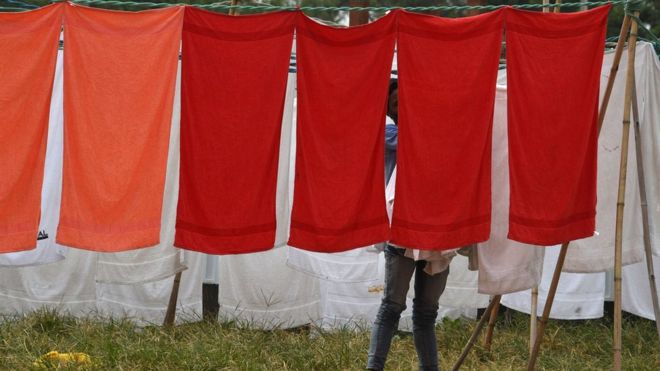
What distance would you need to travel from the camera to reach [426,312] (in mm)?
4641

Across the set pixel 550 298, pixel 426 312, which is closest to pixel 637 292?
pixel 550 298

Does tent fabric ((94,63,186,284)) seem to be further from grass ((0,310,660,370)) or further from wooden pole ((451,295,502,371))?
wooden pole ((451,295,502,371))

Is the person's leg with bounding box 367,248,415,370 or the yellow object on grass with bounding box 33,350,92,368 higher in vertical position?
the person's leg with bounding box 367,248,415,370

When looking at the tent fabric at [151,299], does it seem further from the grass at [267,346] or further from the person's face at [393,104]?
the person's face at [393,104]

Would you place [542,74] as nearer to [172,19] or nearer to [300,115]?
[300,115]

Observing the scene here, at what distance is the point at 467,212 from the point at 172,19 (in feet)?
5.98

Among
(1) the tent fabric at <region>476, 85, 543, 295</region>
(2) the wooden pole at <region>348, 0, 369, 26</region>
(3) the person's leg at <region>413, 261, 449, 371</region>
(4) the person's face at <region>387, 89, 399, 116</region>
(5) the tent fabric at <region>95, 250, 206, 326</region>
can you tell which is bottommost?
(5) the tent fabric at <region>95, 250, 206, 326</region>

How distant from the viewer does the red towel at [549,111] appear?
183 inches

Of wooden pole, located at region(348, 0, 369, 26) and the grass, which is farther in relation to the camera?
wooden pole, located at region(348, 0, 369, 26)

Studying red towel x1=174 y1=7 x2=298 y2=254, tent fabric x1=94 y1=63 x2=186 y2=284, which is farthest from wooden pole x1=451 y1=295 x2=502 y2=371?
tent fabric x1=94 y1=63 x2=186 y2=284

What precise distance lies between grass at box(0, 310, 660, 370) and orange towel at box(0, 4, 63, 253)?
4.05 ft

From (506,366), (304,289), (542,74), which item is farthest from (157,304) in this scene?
(542,74)

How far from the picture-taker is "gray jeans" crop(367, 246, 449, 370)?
4578 mm

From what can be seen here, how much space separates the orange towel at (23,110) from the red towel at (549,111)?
243 centimetres
